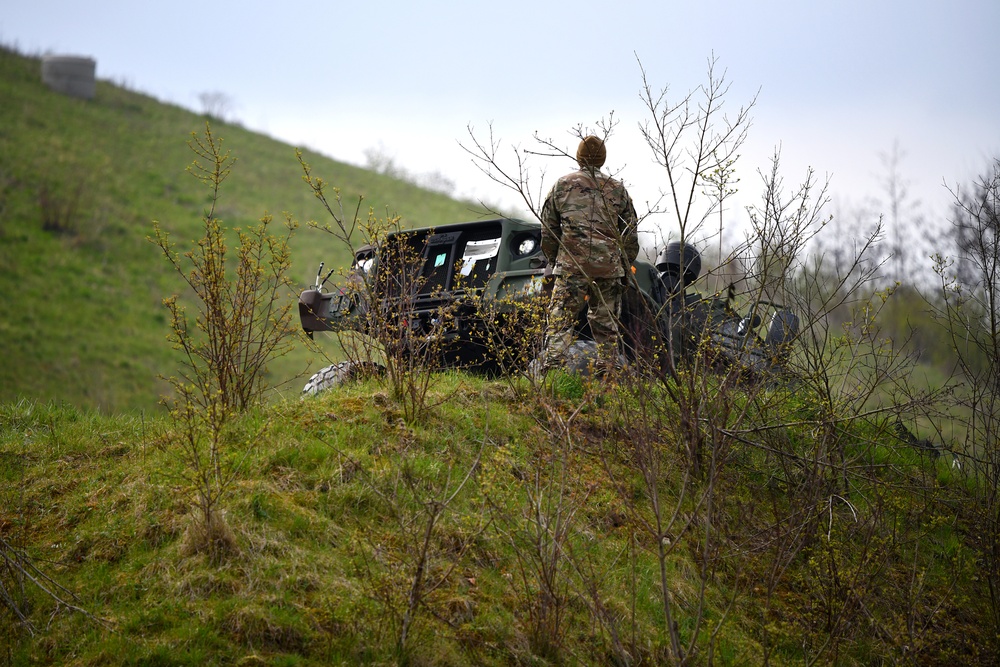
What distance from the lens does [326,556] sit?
15.8 feet

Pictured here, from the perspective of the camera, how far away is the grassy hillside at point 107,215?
2144 cm

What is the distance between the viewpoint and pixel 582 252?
6891 millimetres

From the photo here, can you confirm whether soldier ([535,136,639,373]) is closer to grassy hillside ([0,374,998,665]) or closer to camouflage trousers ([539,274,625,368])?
camouflage trousers ([539,274,625,368])

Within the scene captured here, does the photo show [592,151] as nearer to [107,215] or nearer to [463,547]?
[463,547]

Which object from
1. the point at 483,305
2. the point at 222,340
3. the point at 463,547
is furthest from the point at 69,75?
the point at 463,547

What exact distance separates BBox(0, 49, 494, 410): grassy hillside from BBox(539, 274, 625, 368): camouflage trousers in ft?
35.7

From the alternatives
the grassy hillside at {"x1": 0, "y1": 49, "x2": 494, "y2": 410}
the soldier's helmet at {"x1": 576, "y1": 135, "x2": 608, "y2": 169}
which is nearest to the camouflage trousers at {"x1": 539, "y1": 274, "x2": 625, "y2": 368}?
the soldier's helmet at {"x1": 576, "y1": 135, "x2": 608, "y2": 169}

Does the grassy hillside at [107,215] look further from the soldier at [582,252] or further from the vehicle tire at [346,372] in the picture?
the soldier at [582,252]

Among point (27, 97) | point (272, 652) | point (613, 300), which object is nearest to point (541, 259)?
point (613, 300)

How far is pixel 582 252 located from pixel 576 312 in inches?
18.2

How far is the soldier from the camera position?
6.75 meters

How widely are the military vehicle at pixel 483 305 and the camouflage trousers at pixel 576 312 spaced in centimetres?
11

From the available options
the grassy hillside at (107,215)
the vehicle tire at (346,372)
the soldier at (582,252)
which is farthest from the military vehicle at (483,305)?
the grassy hillside at (107,215)

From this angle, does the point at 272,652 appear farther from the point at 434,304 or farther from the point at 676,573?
the point at 434,304
